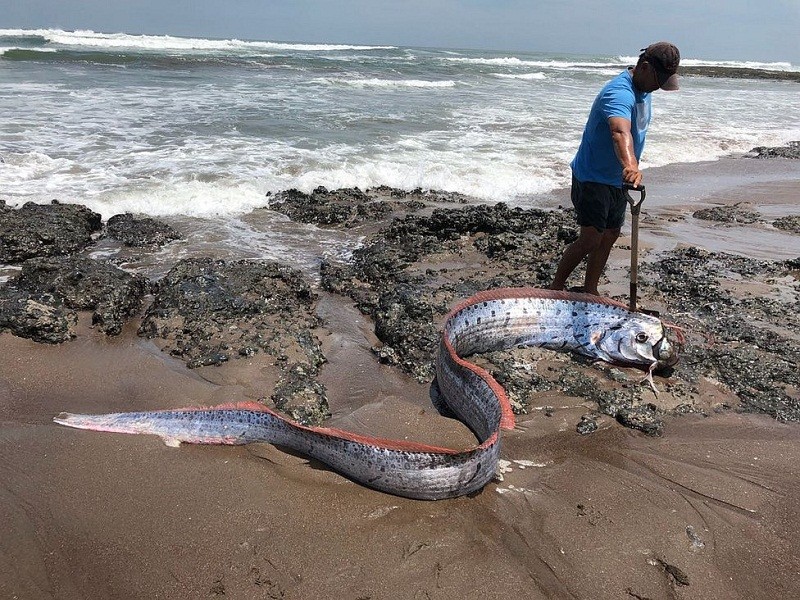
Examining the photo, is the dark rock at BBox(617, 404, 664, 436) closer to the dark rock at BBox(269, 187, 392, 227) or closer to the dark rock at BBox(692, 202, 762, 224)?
A: the dark rock at BBox(269, 187, 392, 227)

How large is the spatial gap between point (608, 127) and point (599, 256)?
1.15 m

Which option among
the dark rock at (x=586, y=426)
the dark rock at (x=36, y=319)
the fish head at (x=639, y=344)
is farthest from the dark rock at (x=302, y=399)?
the fish head at (x=639, y=344)

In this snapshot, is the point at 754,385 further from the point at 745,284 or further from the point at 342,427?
the point at 342,427

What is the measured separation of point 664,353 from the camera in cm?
387

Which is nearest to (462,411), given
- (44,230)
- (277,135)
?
(44,230)

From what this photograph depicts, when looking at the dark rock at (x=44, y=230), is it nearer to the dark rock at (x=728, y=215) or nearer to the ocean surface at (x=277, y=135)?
the ocean surface at (x=277, y=135)

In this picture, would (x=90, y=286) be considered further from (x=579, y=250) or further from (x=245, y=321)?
(x=579, y=250)

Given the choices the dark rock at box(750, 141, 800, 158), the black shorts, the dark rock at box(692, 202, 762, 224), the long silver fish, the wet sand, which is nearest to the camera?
the wet sand

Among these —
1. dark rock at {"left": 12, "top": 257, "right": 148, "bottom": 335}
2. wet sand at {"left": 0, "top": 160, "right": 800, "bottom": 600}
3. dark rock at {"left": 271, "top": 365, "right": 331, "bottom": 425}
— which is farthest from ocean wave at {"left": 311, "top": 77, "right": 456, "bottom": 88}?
wet sand at {"left": 0, "top": 160, "right": 800, "bottom": 600}

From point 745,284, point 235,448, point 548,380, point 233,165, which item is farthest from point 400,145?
point 235,448

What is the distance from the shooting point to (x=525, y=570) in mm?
2469

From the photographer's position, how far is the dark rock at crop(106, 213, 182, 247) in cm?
618

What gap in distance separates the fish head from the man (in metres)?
0.77

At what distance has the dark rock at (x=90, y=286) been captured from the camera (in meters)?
4.48
